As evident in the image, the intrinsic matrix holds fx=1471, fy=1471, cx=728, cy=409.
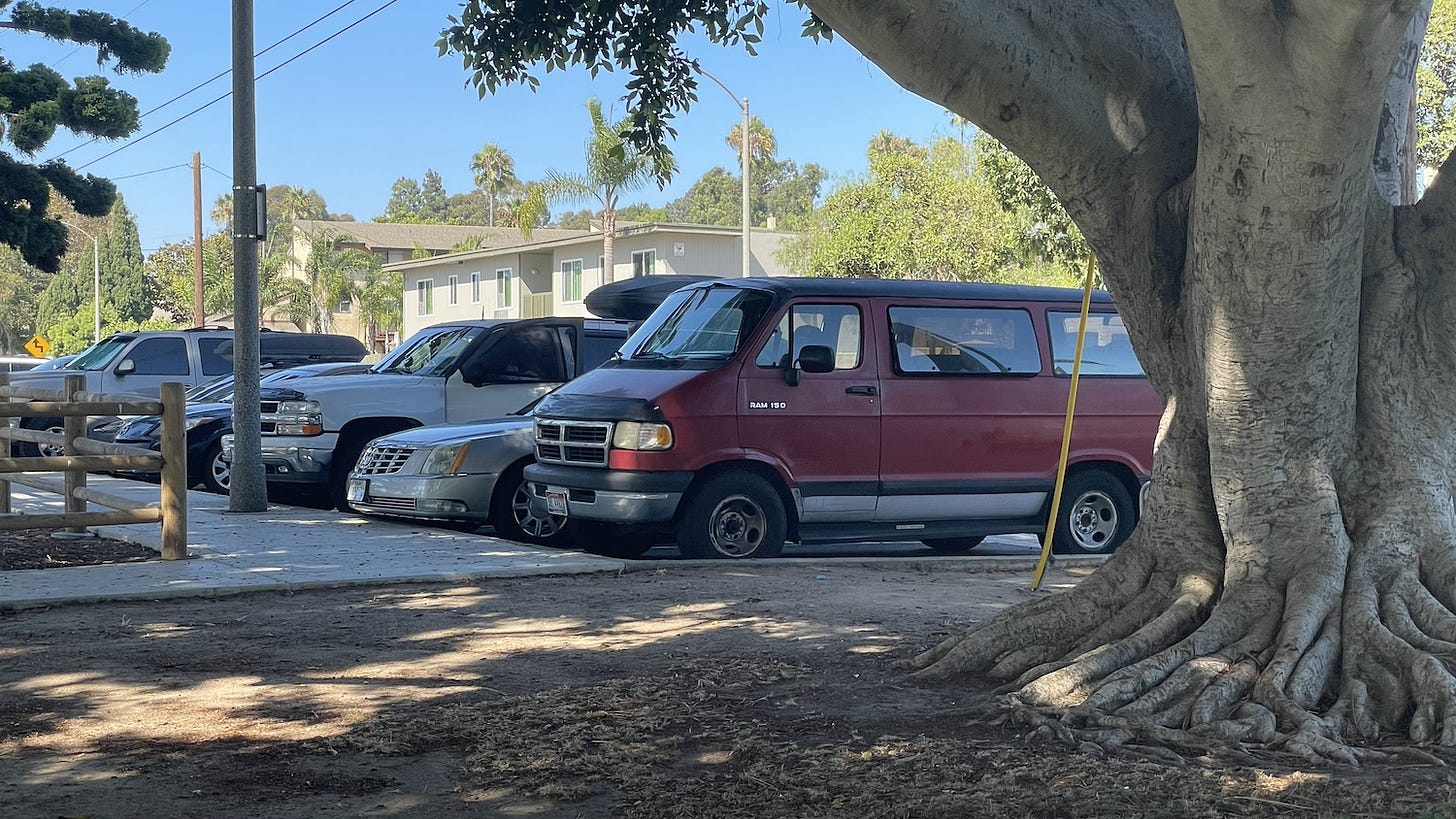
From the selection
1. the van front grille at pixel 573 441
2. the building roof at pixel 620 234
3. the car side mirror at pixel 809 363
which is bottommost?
the van front grille at pixel 573 441

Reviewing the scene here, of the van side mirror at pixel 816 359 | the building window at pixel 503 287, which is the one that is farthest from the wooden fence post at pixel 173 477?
the building window at pixel 503 287

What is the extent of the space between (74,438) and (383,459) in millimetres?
2324

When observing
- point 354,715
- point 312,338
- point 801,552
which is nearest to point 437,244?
point 312,338

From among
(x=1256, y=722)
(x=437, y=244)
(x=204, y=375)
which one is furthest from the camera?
(x=437, y=244)

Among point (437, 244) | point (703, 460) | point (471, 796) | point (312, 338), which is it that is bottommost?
point (471, 796)

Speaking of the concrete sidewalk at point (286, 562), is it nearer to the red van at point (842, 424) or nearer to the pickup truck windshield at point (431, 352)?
the red van at point (842, 424)

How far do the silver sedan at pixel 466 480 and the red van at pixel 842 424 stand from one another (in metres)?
0.76

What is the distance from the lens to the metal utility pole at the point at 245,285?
13242 millimetres

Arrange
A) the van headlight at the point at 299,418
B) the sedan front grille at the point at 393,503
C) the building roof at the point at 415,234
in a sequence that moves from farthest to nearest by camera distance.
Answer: the building roof at the point at 415,234
the van headlight at the point at 299,418
the sedan front grille at the point at 393,503

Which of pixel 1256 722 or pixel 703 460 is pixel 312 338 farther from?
pixel 1256 722

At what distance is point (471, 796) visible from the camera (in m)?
4.69

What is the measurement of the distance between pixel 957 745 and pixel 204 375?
17.3 metres

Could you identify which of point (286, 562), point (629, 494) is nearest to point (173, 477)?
point (286, 562)

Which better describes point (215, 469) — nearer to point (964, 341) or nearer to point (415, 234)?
point (964, 341)
